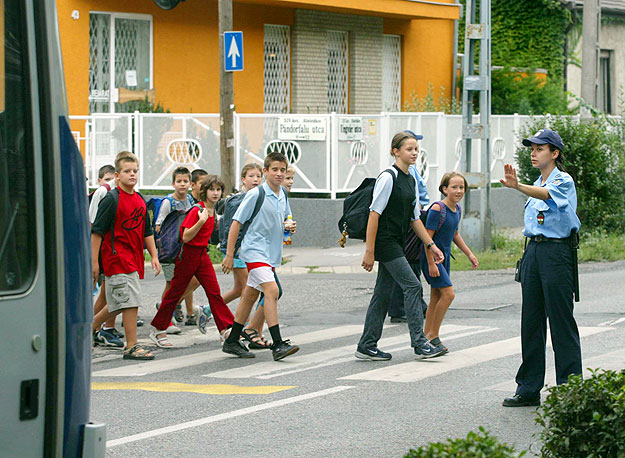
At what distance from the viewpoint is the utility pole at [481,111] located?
57.4 feet

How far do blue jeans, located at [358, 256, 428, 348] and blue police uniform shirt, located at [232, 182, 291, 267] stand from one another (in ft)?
3.15

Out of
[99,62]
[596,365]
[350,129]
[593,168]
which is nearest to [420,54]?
[99,62]

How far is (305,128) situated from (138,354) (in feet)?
34.5

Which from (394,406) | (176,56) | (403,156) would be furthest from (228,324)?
(176,56)

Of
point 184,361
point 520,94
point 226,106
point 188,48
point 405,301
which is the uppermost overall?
point 188,48

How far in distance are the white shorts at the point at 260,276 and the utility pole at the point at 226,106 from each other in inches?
322

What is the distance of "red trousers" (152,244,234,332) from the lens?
1028 centimetres

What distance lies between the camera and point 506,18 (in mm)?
32250

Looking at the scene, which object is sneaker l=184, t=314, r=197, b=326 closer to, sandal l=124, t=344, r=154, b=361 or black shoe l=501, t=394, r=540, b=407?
sandal l=124, t=344, r=154, b=361

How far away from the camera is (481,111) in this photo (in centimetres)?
1788

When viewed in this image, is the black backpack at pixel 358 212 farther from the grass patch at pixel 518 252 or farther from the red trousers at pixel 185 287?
the grass patch at pixel 518 252

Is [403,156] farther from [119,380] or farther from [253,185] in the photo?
[119,380]

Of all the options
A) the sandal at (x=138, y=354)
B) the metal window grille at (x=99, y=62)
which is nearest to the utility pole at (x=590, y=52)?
the metal window grille at (x=99, y=62)

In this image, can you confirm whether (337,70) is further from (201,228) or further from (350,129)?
(201,228)
